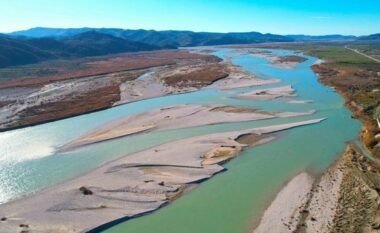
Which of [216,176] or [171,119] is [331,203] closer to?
[216,176]

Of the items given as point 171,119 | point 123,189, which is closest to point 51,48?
point 171,119

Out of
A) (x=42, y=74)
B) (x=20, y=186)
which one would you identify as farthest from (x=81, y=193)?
(x=42, y=74)

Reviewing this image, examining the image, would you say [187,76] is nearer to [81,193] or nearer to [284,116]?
[284,116]

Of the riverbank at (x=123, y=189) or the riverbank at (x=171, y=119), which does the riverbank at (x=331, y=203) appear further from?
the riverbank at (x=171, y=119)

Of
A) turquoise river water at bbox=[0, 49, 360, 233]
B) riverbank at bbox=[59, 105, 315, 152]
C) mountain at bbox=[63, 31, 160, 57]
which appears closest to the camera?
turquoise river water at bbox=[0, 49, 360, 233]

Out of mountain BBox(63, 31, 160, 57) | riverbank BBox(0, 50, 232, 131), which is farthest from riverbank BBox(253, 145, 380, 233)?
mountain BBox(63, 31, 160, 57)

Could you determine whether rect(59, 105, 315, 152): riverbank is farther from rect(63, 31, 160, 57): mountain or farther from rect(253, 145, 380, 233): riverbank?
rect(63, 31, 160, 57): mountain
